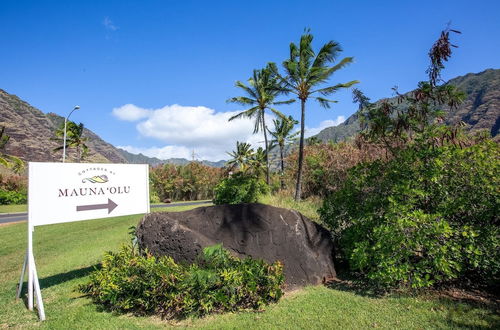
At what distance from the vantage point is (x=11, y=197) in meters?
30.8

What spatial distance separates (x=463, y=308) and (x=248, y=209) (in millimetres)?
3920

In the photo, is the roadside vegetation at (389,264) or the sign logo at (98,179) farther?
the sign logo at (98,179)

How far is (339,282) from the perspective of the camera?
559 cm

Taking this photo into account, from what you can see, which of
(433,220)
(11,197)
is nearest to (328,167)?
(433,220)

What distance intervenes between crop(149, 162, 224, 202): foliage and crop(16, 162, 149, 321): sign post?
108ft

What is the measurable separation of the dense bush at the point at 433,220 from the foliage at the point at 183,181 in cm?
3562

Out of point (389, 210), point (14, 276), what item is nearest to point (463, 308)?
point (389, 210)

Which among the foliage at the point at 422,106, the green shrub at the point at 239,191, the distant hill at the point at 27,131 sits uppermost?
the distant hill at the point at 27,131

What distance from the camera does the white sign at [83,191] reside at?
5.05 m

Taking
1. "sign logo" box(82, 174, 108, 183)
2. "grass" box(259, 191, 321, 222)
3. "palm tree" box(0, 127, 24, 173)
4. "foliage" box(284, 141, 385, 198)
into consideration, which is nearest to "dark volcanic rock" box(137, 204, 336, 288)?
"sign logo" box(82, 174, 108, 183)

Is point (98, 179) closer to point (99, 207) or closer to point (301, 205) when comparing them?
point (99, 207)

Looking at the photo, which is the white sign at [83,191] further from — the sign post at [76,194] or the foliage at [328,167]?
the foliage at [328,167]

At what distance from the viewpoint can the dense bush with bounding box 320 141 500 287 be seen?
4.59m

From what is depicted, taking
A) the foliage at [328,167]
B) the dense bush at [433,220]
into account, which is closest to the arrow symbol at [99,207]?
the dense bush at [433,220]
